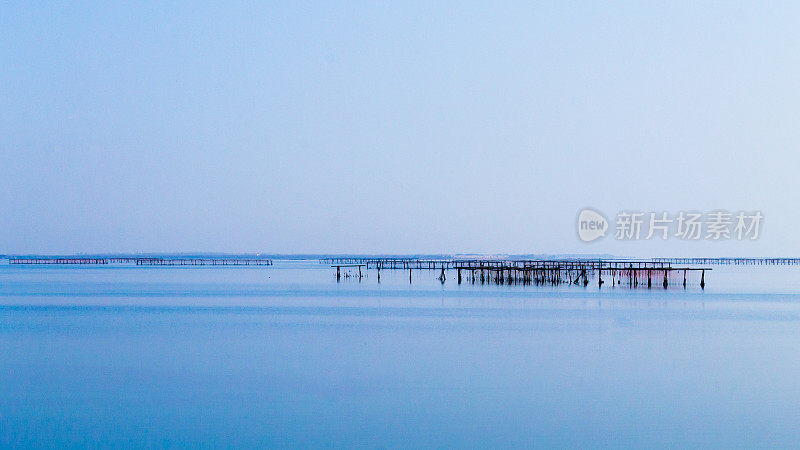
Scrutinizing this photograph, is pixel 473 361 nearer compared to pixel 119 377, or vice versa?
pixel 119 377

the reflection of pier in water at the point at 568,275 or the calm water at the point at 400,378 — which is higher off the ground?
the calm water at the point at 400,378

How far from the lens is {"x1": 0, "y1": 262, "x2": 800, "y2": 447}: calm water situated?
10.6 metres

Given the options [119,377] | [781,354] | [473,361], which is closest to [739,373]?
[781,354]

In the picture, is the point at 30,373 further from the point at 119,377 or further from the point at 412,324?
the point at 412,324

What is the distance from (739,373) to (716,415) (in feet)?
14.1

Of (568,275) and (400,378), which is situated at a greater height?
(400,378)

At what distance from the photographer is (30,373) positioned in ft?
49.6

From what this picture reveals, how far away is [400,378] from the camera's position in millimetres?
14672

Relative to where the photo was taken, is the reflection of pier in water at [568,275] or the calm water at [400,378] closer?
the calm water at [400,378]

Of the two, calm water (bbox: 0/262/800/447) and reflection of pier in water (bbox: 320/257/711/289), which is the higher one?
calm water (bbox: 0/262/800/447)

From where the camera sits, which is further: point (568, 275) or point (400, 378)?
point (568, 275)

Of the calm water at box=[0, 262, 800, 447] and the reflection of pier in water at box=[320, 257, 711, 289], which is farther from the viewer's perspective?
the reflection of pier in water at box=[320, 257, 711, 289]

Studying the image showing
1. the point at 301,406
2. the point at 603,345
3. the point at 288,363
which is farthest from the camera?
the point at 603,345

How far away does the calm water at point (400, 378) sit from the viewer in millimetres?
10578
